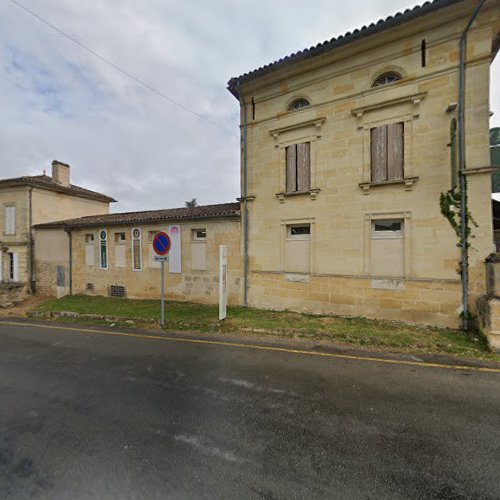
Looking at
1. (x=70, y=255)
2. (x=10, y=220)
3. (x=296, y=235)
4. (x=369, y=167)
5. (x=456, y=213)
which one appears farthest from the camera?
(x=10, y=220)

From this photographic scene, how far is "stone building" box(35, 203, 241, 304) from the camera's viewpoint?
11.0 meters

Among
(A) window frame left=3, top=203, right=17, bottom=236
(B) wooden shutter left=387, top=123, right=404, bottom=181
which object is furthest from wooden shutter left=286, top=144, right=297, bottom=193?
(A) window frame left=3, top=203, right=17, bottom=236

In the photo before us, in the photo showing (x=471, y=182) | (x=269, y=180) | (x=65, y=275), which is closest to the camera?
(x=471, y=182)

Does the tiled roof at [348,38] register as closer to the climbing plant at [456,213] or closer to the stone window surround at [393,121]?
the stone window surround at [393,121]

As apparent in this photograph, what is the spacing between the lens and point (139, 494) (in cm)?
220

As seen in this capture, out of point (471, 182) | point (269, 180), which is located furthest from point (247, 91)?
point (471, 182)

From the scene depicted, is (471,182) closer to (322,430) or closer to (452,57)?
(452,57)

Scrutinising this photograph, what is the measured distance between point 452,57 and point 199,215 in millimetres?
9714

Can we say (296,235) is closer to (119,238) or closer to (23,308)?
(119,238)

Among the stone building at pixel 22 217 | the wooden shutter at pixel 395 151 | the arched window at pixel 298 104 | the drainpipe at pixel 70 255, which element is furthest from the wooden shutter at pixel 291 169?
the stone building at pixel 22 217

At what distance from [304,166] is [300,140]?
98 centimetres

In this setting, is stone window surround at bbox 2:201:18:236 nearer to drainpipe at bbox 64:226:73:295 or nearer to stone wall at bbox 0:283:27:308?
stone wall at bbox 0:283:27:308

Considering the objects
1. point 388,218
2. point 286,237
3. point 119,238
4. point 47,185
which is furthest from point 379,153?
point 47,185

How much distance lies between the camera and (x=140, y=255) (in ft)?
41.4
